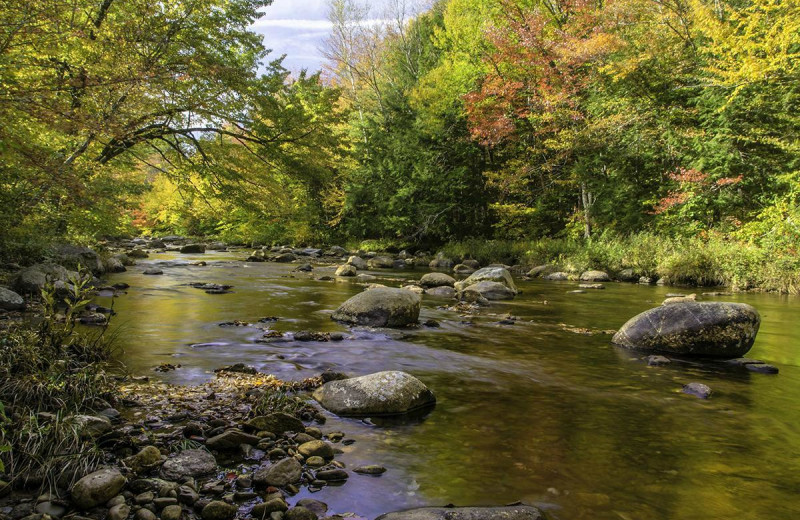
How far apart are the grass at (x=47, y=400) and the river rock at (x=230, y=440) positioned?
72 centimetres

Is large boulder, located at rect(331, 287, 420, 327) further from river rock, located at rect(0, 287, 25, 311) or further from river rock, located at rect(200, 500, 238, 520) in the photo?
river rock, located at rect(200, 500, 238, 520)

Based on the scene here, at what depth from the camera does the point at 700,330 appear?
22.4ft

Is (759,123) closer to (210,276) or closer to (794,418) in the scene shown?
(794,418)

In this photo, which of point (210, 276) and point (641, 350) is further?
point (210, 276)

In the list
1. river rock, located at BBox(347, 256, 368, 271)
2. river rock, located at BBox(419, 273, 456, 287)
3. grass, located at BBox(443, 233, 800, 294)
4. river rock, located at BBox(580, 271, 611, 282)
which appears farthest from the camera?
river rock, located at BBox(347, 256, 368, 271)

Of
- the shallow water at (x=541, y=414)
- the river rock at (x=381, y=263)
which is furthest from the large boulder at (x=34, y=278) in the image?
the river rock at (x=381, y=263)

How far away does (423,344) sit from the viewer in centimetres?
745

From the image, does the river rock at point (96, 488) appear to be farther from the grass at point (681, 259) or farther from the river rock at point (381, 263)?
the river rock at point (381, 263)

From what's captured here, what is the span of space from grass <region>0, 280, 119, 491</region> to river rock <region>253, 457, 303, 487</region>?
1.03 meters

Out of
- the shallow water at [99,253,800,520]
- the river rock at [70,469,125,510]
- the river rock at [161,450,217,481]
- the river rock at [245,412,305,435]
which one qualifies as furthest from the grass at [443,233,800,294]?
the river rock at [70,469,125,510]

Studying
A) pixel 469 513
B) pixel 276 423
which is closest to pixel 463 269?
pixel 276 423

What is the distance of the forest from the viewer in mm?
8422

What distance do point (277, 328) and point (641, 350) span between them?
5.64 metres

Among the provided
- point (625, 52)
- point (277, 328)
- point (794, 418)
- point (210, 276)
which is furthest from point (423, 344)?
point (625, 52)
